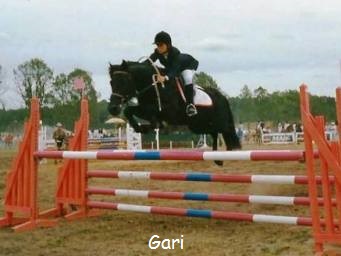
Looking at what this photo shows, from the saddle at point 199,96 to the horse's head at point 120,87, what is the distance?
2.21 ft

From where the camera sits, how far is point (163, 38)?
700cm

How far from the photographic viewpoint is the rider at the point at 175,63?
702 cm

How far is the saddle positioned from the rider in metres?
0.09

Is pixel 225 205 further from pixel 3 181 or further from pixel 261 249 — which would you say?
pixel 3 181

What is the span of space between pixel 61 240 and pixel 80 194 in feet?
4.51

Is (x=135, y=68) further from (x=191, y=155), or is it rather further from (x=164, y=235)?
(x=164, y=235)

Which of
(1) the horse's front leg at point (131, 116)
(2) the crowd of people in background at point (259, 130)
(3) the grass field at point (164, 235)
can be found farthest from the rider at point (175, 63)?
(2) the crowd of people in background at point (259, 130)

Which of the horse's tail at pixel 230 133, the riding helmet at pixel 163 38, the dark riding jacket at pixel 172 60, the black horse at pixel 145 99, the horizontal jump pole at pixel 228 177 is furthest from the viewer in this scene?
the horse's tail at pixel 230 133

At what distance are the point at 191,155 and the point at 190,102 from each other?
2.08 metres

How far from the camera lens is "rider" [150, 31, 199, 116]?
702cm

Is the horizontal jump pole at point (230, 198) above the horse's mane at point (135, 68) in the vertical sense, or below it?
below

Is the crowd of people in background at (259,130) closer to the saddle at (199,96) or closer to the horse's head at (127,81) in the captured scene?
the saddle at (199,96)

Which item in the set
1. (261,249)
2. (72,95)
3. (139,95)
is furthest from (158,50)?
(72,95)

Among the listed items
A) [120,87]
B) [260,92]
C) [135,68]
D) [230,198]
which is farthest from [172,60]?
[260,92]
